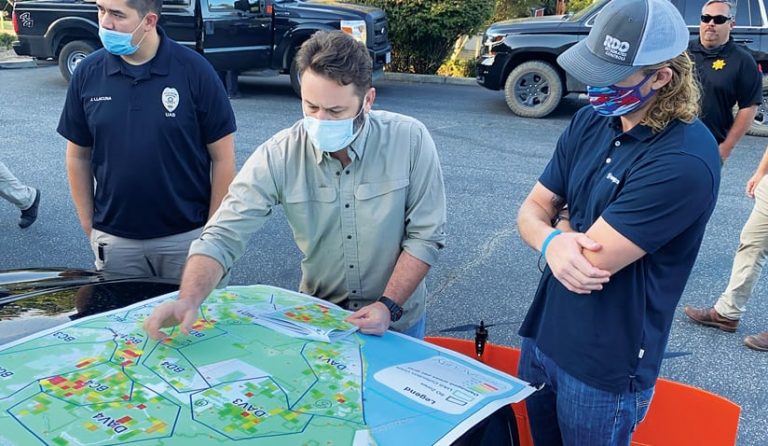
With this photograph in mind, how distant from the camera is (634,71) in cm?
174

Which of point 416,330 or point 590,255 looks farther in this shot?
point 416,330

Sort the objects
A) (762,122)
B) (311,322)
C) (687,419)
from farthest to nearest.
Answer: (762,122)
(687,419)
(311,322)

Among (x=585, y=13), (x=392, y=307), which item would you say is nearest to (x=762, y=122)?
(x=585, y=13)

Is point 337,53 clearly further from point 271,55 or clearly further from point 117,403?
point 271,55

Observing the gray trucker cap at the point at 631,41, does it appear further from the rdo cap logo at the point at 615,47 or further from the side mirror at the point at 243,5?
the side mirror at the point at 243,5

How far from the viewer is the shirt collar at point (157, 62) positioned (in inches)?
111

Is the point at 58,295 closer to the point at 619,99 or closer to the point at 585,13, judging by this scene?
the point at 619,99

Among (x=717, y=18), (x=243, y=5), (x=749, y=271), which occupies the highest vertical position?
(x=717, y=18)

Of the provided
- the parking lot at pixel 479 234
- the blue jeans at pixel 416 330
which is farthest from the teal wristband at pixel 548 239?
the parking lot at pixel 479 234

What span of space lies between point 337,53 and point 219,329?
0.87 meters

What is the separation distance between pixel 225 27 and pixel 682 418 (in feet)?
29.8

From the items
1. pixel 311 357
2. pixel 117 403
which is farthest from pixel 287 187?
pixel 117 403

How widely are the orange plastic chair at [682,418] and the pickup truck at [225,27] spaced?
8538 millimetres

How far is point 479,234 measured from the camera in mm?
5598
